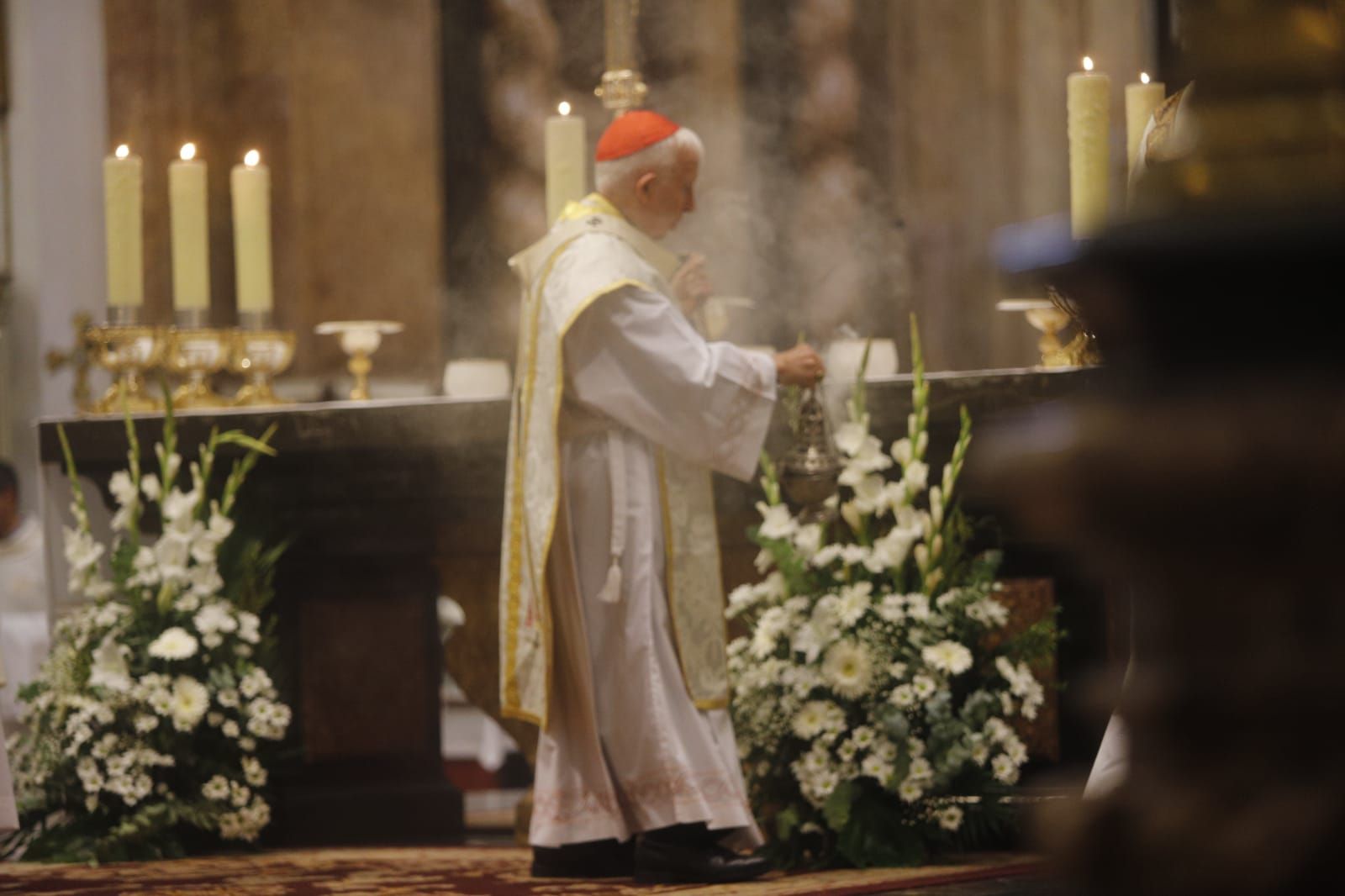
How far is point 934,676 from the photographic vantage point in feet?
14.0

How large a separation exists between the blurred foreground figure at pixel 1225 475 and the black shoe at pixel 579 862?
322 centimetres

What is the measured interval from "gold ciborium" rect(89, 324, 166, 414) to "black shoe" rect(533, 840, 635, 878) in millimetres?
1961

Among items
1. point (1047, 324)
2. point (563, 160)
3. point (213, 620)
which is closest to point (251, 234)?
point (563, 160)

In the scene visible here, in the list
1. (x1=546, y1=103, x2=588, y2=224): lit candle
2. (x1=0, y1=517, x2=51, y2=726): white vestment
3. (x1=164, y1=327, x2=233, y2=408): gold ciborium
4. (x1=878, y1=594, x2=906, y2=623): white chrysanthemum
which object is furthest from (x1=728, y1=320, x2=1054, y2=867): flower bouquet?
(x1=0, y1=517, x2=51, y2=726): white vestment

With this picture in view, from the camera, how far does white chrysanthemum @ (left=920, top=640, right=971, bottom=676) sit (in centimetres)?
421

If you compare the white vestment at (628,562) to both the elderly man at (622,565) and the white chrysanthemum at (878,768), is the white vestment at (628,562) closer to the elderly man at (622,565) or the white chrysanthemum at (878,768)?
the elderly man at (622,565)

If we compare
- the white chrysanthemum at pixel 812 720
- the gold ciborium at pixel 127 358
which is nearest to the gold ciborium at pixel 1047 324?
the white chrysanthemum at pixel 812 720

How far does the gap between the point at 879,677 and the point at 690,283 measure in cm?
105

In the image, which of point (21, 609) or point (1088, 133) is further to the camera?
point (21, 609)

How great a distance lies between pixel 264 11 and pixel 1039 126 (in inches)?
112

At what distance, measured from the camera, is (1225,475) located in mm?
979

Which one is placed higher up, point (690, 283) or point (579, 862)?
point (690, 283)

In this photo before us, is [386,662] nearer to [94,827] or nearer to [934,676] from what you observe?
[94,827]

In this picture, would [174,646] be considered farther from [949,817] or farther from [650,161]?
[949,817]
